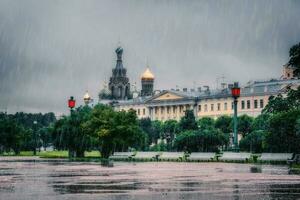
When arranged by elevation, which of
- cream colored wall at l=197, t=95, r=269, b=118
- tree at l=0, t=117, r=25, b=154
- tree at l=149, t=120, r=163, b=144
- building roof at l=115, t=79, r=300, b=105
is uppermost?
building roof at l=115, t=79, r=300, b=105

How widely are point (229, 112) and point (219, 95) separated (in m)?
5.40

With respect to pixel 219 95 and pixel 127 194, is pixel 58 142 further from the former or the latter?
pixel 219 95

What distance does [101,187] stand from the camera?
67.0 feet

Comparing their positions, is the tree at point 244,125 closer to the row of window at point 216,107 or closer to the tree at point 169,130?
the tree at point 169,130

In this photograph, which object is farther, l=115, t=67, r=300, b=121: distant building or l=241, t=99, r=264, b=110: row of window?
l=241, t=99, r=264, b=110: row of window

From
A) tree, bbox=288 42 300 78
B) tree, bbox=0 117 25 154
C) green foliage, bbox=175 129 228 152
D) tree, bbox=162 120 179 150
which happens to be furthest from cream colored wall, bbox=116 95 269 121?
tree, bbox=288 42 300 78

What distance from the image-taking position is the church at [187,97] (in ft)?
442

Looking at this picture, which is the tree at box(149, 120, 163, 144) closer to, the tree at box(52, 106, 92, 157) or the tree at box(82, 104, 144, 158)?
the tree at box(52, 106, 92, 157)

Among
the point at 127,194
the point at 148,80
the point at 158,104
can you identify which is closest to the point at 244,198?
the point at 127,194

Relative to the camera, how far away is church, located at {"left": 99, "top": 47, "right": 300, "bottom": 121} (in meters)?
135

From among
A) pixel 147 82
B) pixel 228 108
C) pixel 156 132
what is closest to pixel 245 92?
pixel 228 108

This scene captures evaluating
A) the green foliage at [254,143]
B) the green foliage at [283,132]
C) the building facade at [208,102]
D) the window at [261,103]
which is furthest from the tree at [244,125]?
the green foliage at [283,132]

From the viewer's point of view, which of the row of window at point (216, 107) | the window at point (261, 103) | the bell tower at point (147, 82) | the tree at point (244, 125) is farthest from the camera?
the bell tower at point (147, 82)

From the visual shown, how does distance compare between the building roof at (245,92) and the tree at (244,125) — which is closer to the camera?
the tree at (244,125)
